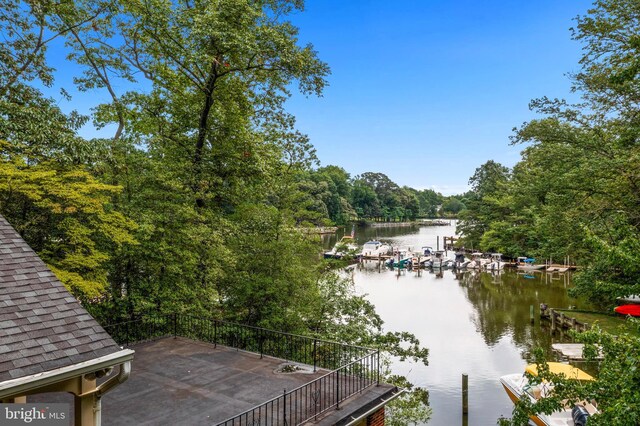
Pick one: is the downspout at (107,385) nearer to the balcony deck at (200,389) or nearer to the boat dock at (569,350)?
the balcony deck at (200,389)

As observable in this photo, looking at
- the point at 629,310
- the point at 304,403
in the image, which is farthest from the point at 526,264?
the point at 304,403

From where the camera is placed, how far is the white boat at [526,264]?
4227cm

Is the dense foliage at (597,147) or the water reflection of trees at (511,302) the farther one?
the water reflection of trees at (511,302)

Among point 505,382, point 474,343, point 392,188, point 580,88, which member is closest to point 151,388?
point 505,382

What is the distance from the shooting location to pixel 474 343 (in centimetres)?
2102

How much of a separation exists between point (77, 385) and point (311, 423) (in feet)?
12.1

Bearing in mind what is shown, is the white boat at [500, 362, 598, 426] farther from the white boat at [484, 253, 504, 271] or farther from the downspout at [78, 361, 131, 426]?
the white boat at [484, 253, 504, 271]

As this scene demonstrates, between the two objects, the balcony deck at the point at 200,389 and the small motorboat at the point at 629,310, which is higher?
the balcony deck at the point at 200,389

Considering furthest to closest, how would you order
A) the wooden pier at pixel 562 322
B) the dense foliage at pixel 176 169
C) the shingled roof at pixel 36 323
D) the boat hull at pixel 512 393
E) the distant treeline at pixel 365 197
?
the distant treeline at pixel 365 197
the wooden pier at pixel 562 322
the boat hull at pixel 512 393
the dense foliage at pixel 176 169
the shingled roof at pixel 36 323

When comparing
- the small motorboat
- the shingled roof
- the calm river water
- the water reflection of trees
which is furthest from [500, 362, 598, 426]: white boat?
the shingled roof

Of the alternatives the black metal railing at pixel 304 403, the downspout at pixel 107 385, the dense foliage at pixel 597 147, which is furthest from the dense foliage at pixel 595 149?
the downspout at pixel 107 385

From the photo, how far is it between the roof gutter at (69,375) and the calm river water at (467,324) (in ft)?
39.0

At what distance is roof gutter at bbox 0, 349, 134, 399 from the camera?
3863 mm

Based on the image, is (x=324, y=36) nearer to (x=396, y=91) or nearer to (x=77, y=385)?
(x=396, y=91)
